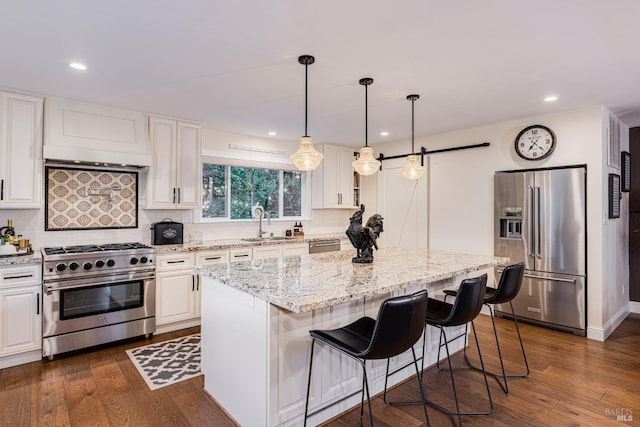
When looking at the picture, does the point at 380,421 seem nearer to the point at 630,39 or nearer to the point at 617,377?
the point at 617,377

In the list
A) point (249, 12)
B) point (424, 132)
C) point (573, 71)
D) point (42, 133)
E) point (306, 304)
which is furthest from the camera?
point (424, 132)

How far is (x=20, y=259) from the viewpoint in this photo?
3.07 meters

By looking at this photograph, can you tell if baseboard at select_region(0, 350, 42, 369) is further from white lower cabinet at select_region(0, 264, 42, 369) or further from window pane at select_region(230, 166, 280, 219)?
window pane at select_region(230, 166, 280, 219)

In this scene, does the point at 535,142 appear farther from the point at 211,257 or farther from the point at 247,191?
the point at 211,257

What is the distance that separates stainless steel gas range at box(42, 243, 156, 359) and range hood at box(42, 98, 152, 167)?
36.4 inches

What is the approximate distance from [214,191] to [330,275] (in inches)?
124

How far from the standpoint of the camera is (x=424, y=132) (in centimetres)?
507

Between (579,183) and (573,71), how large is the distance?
1482 millimetres

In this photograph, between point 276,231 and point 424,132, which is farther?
point 276,231

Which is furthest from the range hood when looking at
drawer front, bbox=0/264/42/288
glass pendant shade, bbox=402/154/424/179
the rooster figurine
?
glass pendant shade, bbox=402/154/424/179

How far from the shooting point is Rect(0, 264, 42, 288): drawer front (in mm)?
2996

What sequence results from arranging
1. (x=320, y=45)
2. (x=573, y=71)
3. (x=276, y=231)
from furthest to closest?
(x=276, y=231), (x=573, y=71), (x=320, y=45)

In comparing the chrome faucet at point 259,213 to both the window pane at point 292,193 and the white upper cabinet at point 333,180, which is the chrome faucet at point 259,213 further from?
the white upper cabinet at point 333,180

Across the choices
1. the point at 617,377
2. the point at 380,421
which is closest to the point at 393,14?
the point at 380,421
